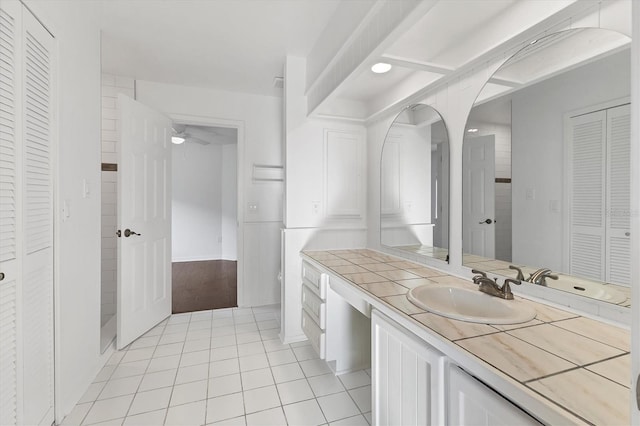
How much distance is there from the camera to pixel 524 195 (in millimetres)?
1236

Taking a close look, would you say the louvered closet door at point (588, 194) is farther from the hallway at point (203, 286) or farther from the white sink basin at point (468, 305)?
the hallway at point (203, 286)

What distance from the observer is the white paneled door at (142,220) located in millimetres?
2379

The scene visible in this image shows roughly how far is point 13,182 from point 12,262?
1.08 ft

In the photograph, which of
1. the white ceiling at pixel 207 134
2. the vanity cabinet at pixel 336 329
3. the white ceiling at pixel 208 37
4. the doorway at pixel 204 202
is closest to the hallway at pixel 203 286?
the doorway at pixel 204 202

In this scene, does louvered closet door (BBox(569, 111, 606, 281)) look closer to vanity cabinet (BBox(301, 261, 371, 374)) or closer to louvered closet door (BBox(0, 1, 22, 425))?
vanity cabinet (BBox(301, 261, 371, 374))

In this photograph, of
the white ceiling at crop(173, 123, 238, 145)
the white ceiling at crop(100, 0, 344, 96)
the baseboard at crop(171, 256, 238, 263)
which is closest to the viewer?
the white ceiling at crop(100, 0, 344, 96)

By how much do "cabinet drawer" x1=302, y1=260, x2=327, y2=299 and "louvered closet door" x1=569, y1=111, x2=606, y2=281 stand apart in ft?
4.18

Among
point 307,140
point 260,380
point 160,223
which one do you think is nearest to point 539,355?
point 260,380

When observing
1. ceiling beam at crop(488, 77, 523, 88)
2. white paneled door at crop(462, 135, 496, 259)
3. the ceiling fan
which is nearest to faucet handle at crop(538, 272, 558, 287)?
white paneled door at crop(462, 135, 496, 259)

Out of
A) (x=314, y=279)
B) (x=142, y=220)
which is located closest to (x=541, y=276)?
(x=314, y=279)

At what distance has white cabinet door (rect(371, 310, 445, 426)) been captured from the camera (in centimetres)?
90

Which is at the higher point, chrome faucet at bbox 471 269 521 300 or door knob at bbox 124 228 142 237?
door knob at bbox 124 228 142 237

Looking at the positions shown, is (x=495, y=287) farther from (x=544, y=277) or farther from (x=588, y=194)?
(x=588, y=194)

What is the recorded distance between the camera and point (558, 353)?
775 millimetres
